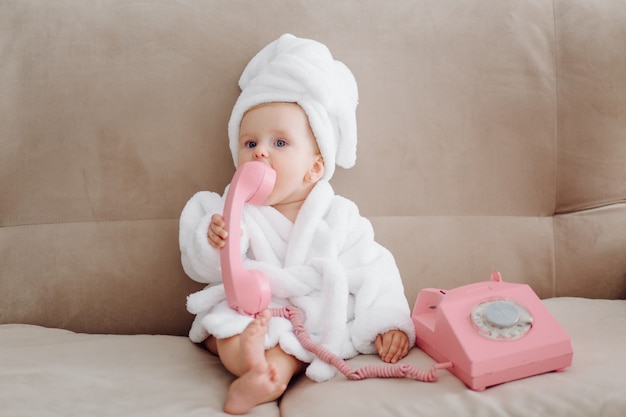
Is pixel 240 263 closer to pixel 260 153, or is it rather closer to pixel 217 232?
pixel 217 232

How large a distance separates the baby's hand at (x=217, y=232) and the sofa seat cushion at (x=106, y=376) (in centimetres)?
24

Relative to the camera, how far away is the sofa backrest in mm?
1333

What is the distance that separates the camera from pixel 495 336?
0.95 m

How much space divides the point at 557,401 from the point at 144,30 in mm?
1205

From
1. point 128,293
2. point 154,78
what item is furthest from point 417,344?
point 154,78

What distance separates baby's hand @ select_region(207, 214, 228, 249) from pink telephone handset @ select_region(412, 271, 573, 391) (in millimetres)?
423

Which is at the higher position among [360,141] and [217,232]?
[360,141]

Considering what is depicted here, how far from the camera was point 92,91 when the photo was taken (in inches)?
53.8

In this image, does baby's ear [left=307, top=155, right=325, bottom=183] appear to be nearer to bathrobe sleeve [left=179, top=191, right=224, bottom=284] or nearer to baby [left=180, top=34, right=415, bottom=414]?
baby [left=180, top=34, right=415, bottom=414]

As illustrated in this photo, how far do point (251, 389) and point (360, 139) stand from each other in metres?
0.71

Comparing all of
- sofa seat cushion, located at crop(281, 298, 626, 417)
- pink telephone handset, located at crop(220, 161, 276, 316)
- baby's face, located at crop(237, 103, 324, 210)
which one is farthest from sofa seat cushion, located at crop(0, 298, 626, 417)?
baby's face, located at crop(237, 103, 324, 210)

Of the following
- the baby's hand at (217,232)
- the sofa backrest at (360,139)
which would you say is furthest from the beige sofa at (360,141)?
the baby's hand at (217,232)

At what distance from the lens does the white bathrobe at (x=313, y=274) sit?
3.56 ft

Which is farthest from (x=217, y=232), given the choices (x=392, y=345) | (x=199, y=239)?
(x=392, y=345)
